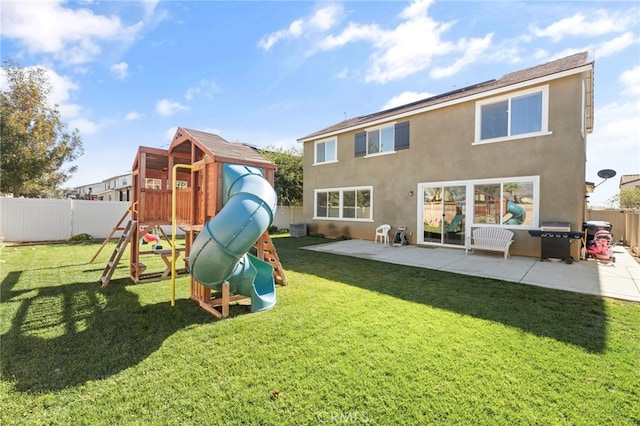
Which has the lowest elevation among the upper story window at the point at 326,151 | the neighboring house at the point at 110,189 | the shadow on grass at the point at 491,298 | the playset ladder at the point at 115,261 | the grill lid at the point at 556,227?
the shadow on grass at the point at 491,298

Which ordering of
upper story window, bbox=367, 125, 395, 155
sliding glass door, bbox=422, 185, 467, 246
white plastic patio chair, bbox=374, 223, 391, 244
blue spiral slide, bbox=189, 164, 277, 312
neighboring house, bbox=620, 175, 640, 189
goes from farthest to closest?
neighboring house, bbox=620, 175, 640, 189 < upper story window, bbox=367, 125, 395, 155 < white plastic patio chair, bbox=374, 223, 391, 244 < sliding glass door, bbox=422, 185, 467, 246 < blue spiral slide, bbox=189, 164, 277, 312

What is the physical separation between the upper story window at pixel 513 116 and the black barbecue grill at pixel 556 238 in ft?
9.91

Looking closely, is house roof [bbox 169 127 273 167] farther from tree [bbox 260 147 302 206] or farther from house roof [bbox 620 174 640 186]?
house roof [bbox 620 174 640 186]

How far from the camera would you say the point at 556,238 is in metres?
8.48

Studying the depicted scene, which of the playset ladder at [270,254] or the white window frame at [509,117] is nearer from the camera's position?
the playset ladder at [270,254]

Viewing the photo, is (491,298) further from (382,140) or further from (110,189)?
(110,189)

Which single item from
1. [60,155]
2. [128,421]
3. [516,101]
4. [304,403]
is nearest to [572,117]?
[516,101]

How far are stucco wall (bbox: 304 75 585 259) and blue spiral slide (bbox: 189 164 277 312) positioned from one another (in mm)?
8852

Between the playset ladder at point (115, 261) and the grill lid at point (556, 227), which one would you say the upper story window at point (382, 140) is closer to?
the grill lid at point (556, 227)

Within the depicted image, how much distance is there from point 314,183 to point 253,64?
22.4ft

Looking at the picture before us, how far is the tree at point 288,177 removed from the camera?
70.9ft

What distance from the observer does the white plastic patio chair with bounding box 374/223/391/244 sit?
12.5 meters

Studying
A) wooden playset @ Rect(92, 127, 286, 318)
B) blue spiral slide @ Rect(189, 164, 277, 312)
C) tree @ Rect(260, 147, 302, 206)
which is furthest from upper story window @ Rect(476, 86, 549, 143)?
tree @ Rect(260, 147, 302, 206)

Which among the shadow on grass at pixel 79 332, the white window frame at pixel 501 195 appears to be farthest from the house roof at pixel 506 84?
the shadow on grass at pixel 79 332
